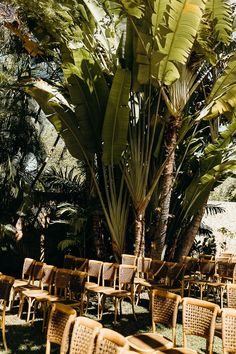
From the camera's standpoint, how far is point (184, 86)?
7.93 m

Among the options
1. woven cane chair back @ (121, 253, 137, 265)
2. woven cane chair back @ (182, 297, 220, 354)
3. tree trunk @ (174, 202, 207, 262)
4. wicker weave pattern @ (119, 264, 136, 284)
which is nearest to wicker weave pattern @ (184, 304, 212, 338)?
woven cane chair back @ (182, 297, 220, 354)

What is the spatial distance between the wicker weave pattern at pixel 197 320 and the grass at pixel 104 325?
1.42 meters

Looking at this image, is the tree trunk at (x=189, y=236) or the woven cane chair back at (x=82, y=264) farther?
the tree trunk at (x=189, y=236)

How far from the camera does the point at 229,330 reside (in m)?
3.81

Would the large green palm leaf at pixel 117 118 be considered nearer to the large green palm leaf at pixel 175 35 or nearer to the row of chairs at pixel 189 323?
the large green palm leaf at pixel 175 35

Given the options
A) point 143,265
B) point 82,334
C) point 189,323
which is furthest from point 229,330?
point 143,265

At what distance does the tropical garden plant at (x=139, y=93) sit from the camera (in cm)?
645

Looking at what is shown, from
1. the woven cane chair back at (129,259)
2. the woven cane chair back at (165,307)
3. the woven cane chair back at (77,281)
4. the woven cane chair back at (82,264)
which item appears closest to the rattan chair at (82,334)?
the woven cane chair back at (165,307)

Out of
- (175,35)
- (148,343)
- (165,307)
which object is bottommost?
A: (148,343)

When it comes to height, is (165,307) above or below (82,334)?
above

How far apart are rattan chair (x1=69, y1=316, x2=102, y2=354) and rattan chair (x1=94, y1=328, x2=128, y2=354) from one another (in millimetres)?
126

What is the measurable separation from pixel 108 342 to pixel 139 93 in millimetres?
6552

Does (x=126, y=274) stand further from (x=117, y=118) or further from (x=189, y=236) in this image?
(x=189, y=236)

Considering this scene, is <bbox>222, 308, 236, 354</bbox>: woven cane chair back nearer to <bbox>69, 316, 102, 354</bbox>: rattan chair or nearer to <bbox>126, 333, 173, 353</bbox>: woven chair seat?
<bbox>126, 333, 173, 353</bbox>: woven chair seat
